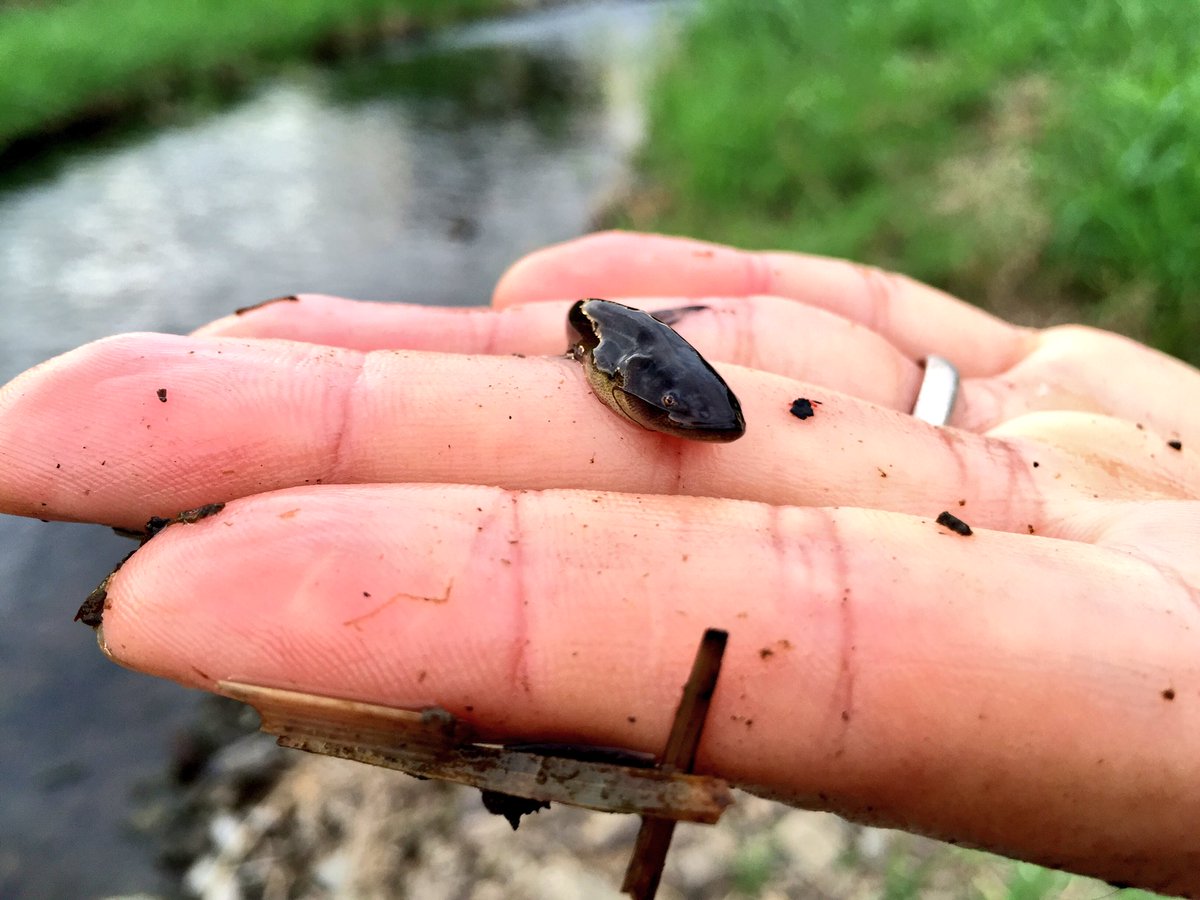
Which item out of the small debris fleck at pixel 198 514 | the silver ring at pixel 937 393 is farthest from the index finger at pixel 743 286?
the small debris fleck at pixel 198 514

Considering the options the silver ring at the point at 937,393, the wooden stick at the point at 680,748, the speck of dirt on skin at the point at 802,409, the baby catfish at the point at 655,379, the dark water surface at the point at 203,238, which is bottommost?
the dark water surface at the point at 203,238

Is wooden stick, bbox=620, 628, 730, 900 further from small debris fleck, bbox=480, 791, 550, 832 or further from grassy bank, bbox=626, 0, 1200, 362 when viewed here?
grassy bank, bbox=626, 0, 1200, 362

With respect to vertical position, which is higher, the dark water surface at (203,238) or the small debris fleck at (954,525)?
the small debris fleck at (954,525)

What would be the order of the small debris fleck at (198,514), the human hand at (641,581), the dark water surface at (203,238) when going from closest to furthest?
the human hand at (641,581) → the small debris fleck at (198,514) → the dark water surface at (203,238)

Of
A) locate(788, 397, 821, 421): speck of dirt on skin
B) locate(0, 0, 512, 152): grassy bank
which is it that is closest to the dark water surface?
Result: locate(0, 0, 512, 152): grassy bank

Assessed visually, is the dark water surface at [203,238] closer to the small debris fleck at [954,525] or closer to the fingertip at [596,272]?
the fingertip at [596,272]

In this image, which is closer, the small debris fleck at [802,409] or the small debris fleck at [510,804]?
the small debris fleck at [510,804]

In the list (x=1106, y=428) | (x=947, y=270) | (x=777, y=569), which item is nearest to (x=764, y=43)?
(x=947, y=270)

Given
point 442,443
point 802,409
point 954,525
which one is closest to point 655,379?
point 802,409

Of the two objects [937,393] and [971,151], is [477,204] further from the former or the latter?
[937,393]
